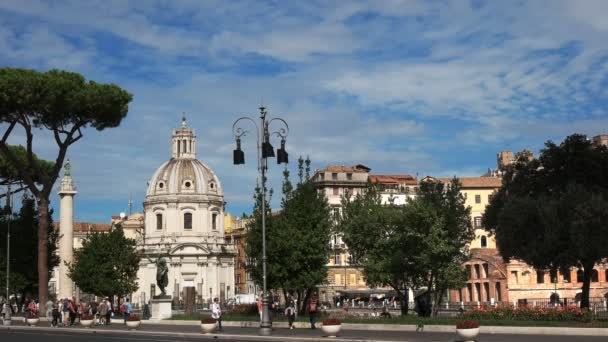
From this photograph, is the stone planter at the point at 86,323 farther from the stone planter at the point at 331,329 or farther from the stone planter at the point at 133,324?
the stone planter at the point at 331,329

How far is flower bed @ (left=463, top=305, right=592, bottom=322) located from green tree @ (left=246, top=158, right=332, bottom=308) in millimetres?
10173

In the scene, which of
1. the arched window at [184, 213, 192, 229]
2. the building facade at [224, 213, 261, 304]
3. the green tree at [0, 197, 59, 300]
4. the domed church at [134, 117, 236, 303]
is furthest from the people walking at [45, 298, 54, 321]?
the building facade at [224, 213, 261, 304]

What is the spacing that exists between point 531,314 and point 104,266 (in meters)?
39.5

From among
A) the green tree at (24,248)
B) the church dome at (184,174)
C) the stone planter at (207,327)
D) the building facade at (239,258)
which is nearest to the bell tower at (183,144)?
the church dome at (184,174)

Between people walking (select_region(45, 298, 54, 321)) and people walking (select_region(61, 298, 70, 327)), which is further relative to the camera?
people walking (select_region(45, 298, 54, 321))

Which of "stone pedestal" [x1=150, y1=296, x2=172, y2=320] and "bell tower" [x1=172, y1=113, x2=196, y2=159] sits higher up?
"bell tower" [x1=172, y1=113, x2=196, y2=159]

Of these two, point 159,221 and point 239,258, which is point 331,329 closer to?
point 159,221

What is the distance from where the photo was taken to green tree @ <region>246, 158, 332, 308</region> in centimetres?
4197

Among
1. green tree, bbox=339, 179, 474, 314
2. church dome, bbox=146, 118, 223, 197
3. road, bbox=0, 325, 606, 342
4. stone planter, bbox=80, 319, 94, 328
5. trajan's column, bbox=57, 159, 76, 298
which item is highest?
church dome, bbox=146, 118, 223, 197

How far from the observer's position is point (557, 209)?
4353 centimetres

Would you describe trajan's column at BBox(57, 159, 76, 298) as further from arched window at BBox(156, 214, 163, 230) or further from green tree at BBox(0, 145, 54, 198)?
arched window at BBox(156, 214, 163, 230)

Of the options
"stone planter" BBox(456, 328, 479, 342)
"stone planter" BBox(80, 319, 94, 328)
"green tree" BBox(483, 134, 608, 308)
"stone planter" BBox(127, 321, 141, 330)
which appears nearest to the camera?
"stone planter" BBox(456, 328, 479, 342)

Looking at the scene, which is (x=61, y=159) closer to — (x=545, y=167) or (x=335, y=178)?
(x=545, y=167)

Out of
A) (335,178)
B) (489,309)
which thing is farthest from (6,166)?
(335,178)
